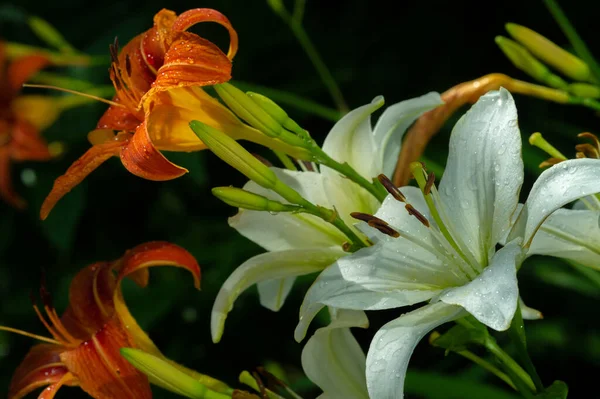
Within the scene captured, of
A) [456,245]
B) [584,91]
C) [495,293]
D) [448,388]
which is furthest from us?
[448,388]

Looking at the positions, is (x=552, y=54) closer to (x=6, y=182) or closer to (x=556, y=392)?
(x=556, y=392)

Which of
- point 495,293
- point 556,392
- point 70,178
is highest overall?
point 70,178

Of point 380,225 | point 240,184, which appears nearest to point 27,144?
point 240,184

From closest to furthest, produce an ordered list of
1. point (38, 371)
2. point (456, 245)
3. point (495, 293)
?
point (495, 293) → point (456, 245) → point (38, 371)

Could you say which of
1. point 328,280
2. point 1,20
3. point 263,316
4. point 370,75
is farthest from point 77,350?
point 1,20

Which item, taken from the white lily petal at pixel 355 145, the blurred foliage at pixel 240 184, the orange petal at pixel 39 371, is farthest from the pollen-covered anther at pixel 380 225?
the blurred foliage at pixel 240 184

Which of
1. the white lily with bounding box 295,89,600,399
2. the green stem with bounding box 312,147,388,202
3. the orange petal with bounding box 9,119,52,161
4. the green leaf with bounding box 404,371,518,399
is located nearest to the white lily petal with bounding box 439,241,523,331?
the white lily with bounding box 295,89,600,399

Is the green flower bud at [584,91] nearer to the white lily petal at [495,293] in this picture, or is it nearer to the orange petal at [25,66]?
the white lily petal at [495,293]
